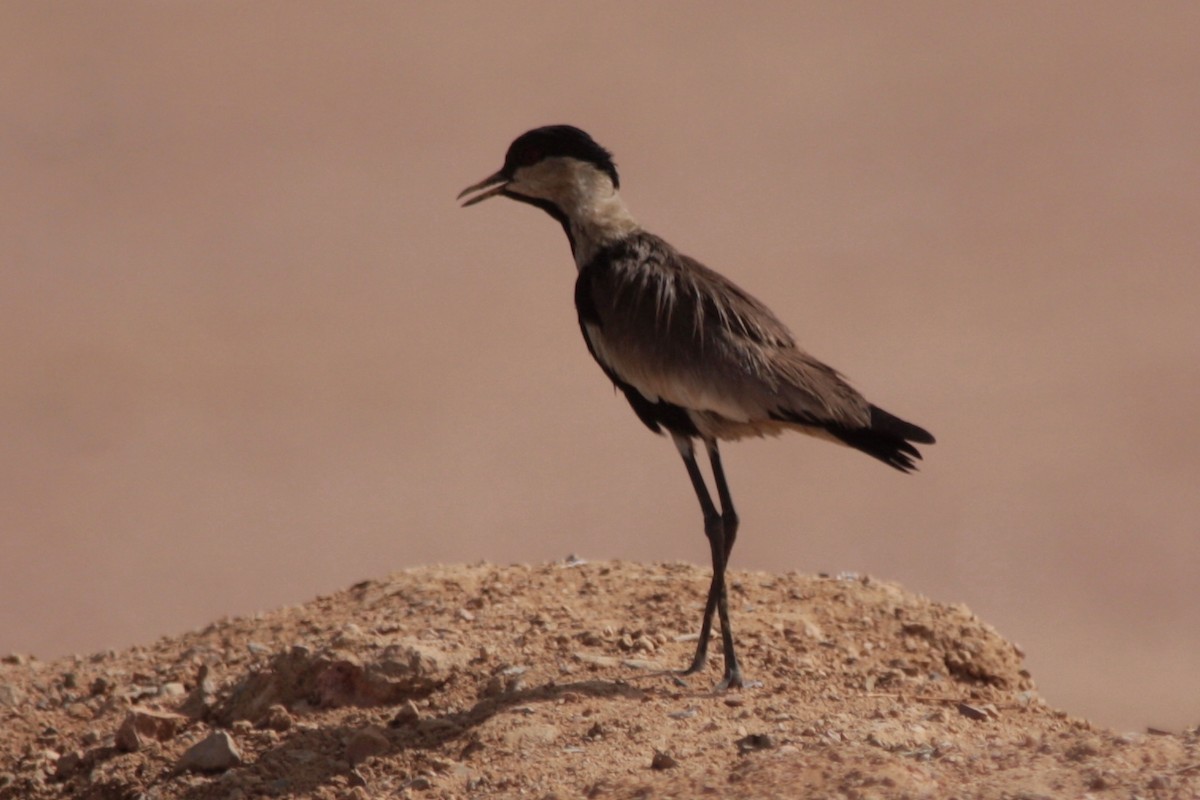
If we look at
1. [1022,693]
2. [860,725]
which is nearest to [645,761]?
[860,725]

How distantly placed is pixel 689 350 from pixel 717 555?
0.85 m

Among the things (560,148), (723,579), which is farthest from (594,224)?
(723,579)

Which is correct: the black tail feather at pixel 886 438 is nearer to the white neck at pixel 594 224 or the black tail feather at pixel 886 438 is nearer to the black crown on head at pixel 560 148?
the white neck at pixel 594 224

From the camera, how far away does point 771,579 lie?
8906 millimetres

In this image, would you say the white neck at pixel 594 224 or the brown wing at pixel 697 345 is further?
the white neck at pixel 594 224

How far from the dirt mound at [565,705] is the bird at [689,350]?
459mm

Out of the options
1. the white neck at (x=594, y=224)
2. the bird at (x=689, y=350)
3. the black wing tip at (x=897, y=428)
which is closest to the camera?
the black wing tip at (x=897, y=428)

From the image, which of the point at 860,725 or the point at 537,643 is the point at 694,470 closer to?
the point at 537,643

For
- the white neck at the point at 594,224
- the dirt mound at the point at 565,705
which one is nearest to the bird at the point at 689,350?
the white neck at the point at 594,224

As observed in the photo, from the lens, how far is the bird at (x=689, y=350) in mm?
7480

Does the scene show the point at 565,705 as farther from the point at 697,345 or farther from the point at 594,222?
the point at 594,222

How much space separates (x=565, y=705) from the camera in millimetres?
7012

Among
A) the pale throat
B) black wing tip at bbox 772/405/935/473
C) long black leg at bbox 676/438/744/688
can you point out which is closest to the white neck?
the pale throat

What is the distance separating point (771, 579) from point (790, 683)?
1458 mm
